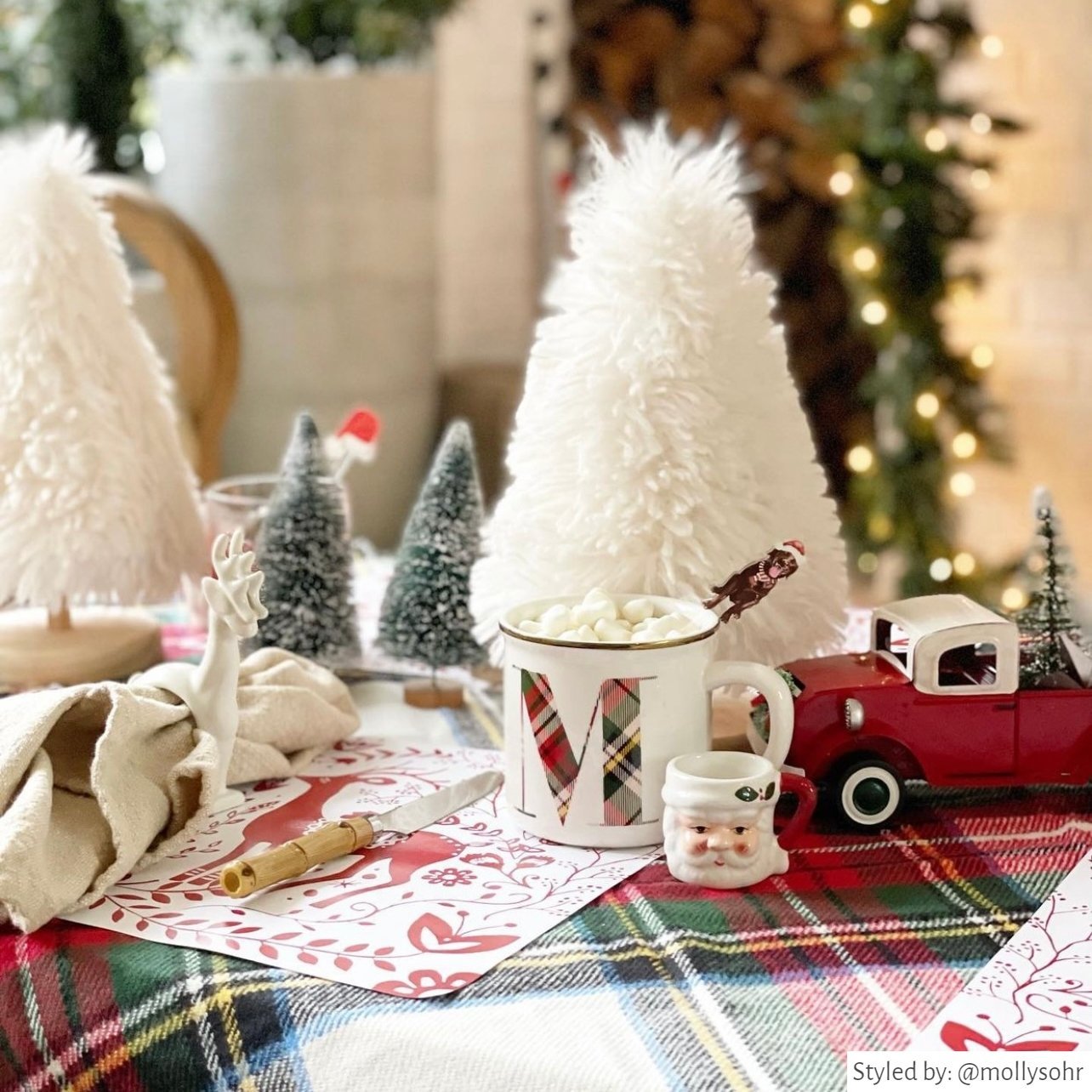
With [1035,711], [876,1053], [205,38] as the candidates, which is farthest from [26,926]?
[205,38]

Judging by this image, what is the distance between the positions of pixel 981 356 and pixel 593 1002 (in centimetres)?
238

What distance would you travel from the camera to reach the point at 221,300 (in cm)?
134

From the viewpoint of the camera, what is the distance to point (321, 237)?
92.4 inches

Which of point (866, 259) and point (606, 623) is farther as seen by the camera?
point (866, 259)

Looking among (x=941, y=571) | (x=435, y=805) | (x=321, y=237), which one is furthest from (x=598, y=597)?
(x=941, y=571)

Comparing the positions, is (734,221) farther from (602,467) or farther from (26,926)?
(26,926)

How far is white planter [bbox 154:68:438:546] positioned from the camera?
225cm

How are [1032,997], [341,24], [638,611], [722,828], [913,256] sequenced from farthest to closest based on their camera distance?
1. [913,256]
2. [341,24]
3. [638,611]
4. [722,828]
5. [1032,997]

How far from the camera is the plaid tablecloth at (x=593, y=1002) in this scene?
23.2 inches

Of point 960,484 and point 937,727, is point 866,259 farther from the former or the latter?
point 937,727

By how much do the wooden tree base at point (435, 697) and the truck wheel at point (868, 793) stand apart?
0.31 m

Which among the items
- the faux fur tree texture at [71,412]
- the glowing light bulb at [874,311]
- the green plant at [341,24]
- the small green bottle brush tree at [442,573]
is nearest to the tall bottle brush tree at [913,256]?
the glowing light bulb at [874,311]

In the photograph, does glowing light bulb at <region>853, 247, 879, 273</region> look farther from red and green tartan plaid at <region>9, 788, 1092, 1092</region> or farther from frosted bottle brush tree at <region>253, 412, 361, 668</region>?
red and green tartan plaid at <region>9, 788, 1092, 1092</region>

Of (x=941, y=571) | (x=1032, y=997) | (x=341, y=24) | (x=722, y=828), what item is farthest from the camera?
(x=941, y=571)
